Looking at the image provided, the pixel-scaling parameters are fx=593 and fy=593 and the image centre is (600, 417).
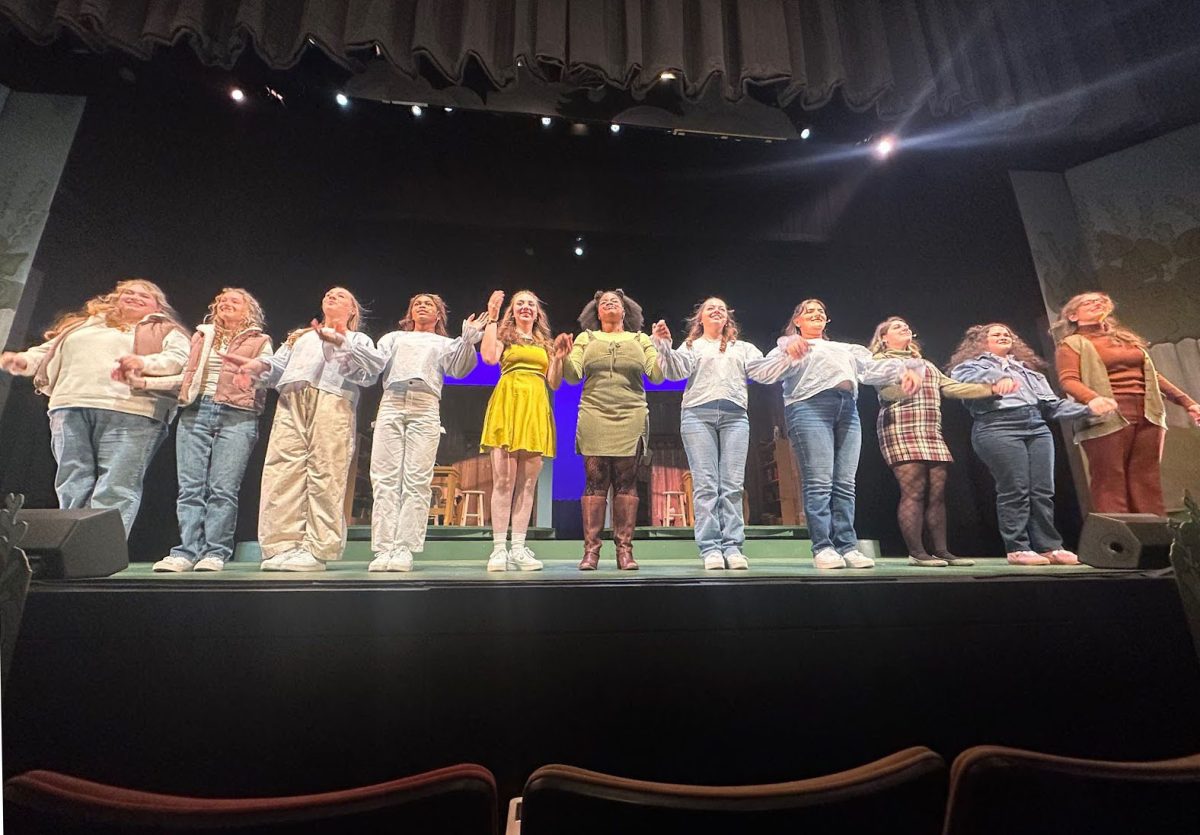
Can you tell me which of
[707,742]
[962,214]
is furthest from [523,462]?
[962,214]

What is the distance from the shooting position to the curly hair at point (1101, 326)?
3215 mm

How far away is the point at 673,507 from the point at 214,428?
5.07 m

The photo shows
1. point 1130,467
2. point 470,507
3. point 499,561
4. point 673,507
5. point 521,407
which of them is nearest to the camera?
point 499,561

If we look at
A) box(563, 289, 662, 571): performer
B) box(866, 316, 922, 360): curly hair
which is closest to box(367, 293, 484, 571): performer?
box(563, 289, 662, 571): performer

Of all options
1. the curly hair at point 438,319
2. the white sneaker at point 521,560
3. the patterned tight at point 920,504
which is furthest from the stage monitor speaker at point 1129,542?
the curly hair at point 438,319

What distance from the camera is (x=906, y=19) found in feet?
10.0

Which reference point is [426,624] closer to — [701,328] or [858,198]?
[701,328]

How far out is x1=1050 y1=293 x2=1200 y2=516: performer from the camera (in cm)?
304

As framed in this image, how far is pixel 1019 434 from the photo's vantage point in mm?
3152

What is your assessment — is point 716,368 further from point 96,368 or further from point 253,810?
point 96,368

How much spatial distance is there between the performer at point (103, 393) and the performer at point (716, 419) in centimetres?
210

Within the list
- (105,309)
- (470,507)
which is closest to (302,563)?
(105,309)

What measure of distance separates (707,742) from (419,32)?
302 centimetres

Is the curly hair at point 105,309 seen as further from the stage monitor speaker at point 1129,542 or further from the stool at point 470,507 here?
the stage monitor speaker at point 1129,542
